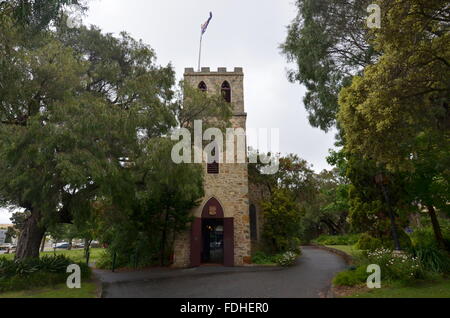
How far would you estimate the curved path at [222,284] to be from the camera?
28.8 feet

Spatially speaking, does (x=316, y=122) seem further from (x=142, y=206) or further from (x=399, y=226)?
(x=142, y=206)

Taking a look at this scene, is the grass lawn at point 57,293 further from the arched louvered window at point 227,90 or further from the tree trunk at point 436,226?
the tree trunk at point 436,226

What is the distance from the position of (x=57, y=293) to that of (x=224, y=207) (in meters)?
9.25

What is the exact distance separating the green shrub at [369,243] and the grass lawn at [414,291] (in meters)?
4.14

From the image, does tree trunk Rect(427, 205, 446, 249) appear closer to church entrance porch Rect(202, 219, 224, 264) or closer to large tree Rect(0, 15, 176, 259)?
church entrance porch Rect(202, 219, 224, 264)

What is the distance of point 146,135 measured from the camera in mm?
11320

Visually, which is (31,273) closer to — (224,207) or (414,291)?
(224,207)

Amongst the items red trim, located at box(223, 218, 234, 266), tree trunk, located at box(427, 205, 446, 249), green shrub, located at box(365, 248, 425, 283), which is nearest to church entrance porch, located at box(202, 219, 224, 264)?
red trim, located at box(223, 218, 234, 266)

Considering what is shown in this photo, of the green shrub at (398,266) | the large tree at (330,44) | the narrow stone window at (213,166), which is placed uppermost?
the large tree at (330,44)

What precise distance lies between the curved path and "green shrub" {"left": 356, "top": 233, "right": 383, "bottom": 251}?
176 centimetres

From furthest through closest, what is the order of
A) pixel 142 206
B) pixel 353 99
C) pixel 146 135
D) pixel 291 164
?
1. pixel 291 164
2. pixel 142 206
3. pixel 146 135
4. pixel 353 99

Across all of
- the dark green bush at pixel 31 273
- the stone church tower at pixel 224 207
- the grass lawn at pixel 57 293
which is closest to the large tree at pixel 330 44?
the stone church tower at pixel 224 207

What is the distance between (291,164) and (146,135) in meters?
13.9
